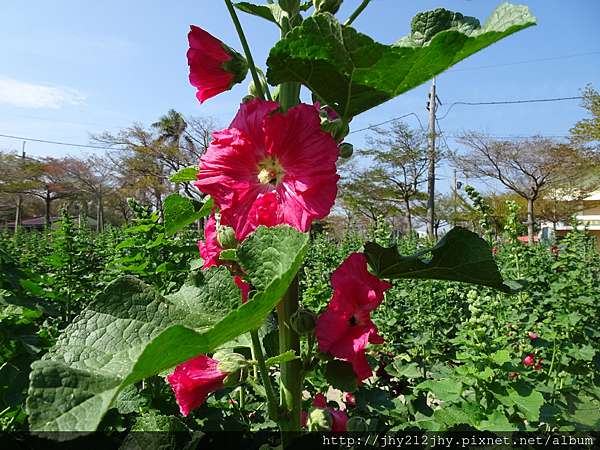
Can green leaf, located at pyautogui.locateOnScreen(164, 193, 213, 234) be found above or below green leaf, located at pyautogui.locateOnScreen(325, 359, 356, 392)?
above

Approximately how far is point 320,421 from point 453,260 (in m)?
0.32

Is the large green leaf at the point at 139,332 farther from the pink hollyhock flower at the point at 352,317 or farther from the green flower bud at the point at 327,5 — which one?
the green flower bud at the point at 327,5

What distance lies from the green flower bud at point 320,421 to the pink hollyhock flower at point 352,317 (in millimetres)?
84

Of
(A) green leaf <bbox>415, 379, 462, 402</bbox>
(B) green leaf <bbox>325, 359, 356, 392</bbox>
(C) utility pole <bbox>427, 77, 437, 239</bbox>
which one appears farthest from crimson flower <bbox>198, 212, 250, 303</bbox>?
(C) utility pole <bbox>427, 77, 437, 239</bbox>

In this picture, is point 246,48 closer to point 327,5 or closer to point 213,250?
point 327,5

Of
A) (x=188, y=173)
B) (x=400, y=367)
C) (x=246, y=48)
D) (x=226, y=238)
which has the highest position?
(x=246, y=48)

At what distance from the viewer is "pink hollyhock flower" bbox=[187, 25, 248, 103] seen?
723 mm

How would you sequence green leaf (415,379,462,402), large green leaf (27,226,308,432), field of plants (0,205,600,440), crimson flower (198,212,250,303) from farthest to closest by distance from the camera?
green leaf (415,379,462,402) → field of plants (0,205,600,440) → crimson flower (198,212,250,303) → large green leaf (27,226,308,432)

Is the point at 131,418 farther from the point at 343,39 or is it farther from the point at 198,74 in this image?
the point at 343,39

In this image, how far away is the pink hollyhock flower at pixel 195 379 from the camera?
702 millimetres

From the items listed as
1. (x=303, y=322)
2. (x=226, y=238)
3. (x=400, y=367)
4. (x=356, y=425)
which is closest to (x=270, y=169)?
(x=226, y=238)

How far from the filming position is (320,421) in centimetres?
71

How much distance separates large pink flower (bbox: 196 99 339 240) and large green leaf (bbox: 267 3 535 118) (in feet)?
0.18

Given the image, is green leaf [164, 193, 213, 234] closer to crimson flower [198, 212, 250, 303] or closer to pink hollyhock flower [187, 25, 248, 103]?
crimson flower [198, 212, 250, 303]
